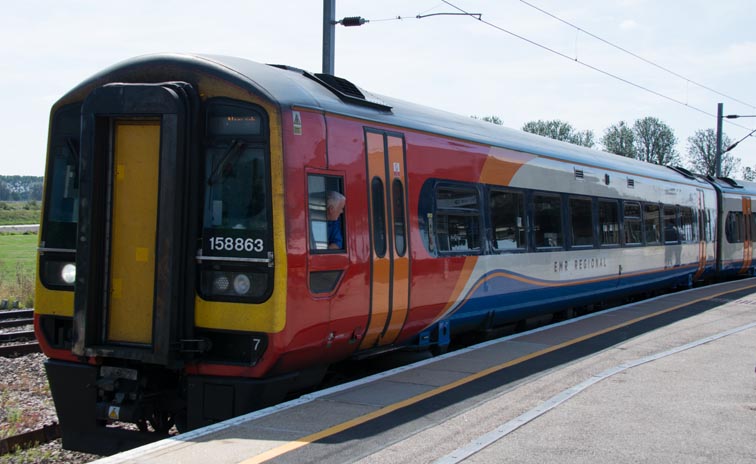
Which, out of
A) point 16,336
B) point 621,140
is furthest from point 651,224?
point 621,140

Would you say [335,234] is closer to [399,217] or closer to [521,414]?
[399,217]

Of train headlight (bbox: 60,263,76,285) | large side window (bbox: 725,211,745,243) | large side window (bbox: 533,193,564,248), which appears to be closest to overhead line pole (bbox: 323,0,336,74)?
large side window (bbox: 533,193,564,248)

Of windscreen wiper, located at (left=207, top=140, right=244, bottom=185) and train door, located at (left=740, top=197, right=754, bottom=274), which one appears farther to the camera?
train door, located at (left=740, top=197, right=754, bottom=274)

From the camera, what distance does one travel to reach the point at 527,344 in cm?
976

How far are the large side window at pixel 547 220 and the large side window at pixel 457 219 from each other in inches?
74.7

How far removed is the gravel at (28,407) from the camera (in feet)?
23.9

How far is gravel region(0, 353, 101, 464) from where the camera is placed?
728cm

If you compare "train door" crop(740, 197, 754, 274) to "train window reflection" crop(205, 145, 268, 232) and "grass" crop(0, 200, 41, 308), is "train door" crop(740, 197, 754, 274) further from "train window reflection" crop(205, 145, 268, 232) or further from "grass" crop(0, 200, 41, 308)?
"train window reflection" crop(205, 145, 268, 232)

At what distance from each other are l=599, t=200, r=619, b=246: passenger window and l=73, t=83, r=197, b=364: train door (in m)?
9.05

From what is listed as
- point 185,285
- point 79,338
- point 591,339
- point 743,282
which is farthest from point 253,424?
point 743,282

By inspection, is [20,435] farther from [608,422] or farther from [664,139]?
[664,139]

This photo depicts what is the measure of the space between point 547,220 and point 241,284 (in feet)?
21.2

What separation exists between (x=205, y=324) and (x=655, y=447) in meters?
3.59

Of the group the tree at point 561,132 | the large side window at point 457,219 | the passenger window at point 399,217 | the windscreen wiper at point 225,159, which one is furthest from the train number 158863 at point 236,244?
the tree at point 561,132
